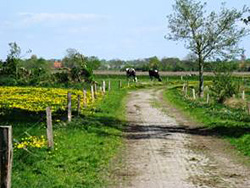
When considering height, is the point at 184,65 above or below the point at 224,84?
above

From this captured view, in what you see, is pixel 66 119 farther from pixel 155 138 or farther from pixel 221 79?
pixel 221 79

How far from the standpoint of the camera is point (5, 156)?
339 inches

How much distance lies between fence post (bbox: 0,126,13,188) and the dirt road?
3369mm

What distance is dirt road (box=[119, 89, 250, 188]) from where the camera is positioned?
11.5 meters

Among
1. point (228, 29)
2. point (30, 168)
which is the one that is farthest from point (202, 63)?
point (30, 168)

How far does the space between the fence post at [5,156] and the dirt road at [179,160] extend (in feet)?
11.1

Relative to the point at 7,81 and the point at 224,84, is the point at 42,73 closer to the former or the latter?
the point at 7,81

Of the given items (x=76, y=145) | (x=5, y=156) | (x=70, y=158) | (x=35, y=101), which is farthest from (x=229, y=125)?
(x=35, y=101)

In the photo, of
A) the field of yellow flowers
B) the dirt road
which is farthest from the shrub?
the dirt road

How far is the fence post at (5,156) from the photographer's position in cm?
848

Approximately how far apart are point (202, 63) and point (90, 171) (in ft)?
139

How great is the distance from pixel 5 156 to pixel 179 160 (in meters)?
6.86

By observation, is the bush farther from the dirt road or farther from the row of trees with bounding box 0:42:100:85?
the dirt road

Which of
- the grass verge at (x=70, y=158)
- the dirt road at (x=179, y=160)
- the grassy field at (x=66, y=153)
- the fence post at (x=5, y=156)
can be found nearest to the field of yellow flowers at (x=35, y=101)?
the grassy field at (x=66, y=153)
